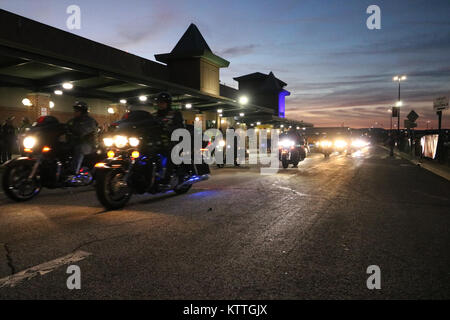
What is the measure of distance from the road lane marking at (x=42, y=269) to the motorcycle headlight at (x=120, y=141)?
276cm

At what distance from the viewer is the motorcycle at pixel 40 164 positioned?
6.95m

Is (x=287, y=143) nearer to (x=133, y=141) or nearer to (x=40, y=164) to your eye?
(x=133, y=141)

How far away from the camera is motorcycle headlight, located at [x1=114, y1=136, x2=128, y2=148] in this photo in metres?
6.37

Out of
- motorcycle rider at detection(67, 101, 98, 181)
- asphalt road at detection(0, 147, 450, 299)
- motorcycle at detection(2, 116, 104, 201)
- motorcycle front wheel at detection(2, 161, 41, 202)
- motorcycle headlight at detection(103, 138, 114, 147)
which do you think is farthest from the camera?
motorcycle headlight at detection(103, 138, 114, 147)

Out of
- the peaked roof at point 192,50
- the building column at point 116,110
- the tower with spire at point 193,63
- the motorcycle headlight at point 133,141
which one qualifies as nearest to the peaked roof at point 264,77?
the peaked roof at point 192,50

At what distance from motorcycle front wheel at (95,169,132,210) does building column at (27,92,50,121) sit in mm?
13080

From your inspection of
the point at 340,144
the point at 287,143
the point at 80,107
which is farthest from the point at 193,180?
the point at 340,144

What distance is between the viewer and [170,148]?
288 inches

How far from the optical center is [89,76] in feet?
48.5

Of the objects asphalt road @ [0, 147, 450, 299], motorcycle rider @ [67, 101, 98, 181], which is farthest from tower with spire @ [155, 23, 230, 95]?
asphalt road @ [0, 147, 450, 299]

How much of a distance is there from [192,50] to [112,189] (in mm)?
28076

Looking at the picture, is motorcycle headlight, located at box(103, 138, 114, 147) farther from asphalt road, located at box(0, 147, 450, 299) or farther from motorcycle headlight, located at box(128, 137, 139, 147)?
motorcycle headlight, located at box(128, 137, 139, 147)
